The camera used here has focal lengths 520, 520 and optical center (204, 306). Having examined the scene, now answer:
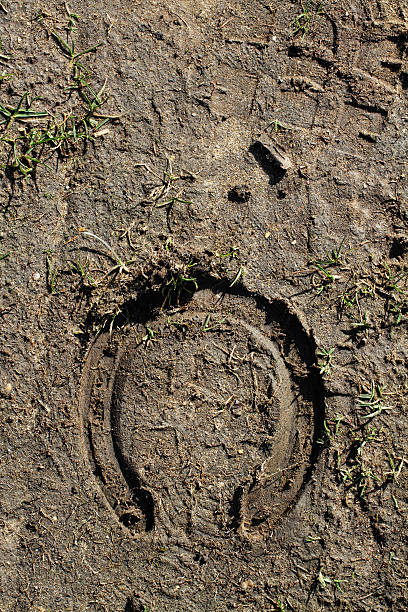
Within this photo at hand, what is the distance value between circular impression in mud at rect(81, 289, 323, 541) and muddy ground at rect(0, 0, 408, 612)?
11mm

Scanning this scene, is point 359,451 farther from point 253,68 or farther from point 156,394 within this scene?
point 253,68

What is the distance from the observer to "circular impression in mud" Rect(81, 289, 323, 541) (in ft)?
8.48

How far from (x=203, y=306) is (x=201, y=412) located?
1.74 ft

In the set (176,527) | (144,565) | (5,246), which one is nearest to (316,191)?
(5,246)

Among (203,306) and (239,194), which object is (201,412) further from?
(239,194)

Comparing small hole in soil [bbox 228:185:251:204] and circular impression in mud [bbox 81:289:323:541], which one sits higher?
small hole in soil [bbox 228:185:251:204]

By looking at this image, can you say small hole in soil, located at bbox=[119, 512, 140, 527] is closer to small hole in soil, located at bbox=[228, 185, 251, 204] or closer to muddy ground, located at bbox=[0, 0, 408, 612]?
muddy ground, located at bbox=[0, 0, 408, 612]

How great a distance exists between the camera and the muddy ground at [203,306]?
8.38 ft

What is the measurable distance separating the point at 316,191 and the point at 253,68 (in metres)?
0.70

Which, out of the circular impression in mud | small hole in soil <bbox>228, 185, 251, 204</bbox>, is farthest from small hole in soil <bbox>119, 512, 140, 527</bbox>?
small hole in soil <bbox>228, 185, 251, 204</bbox>

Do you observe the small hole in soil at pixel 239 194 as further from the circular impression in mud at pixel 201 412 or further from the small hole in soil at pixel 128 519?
the small hole in soil at pixel 128 519

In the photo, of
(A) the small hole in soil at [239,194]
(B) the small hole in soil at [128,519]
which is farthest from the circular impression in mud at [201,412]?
(A) the small hole in soil at [239,194]

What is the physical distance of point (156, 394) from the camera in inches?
102

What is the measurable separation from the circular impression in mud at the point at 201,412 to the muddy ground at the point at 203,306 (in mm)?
11
